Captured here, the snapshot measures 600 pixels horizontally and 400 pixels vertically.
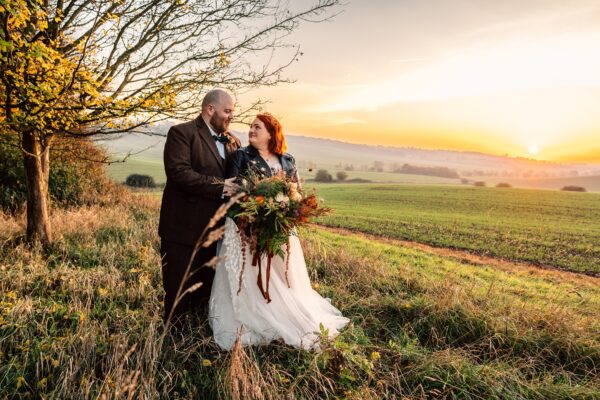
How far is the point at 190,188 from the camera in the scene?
383 cm

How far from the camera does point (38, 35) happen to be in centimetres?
609

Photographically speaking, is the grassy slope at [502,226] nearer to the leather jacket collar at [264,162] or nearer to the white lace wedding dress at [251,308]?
the leather jacket collar at [264,162]

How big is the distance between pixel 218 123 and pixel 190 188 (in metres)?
0.80

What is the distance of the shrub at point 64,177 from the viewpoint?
440 inches

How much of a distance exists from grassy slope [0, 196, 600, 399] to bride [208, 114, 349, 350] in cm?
19

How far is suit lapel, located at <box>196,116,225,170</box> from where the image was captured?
410cm

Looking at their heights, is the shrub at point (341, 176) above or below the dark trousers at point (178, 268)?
below

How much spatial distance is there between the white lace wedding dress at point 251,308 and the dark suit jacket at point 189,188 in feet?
1.15

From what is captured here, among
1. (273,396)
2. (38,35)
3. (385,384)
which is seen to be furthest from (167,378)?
(38,35)

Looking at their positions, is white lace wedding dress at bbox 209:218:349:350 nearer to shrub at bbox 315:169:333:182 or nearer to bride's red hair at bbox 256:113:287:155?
bride's red hair at bbox 256:113:287:155

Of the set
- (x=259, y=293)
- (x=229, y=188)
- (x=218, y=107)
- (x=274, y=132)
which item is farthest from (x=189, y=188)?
(x=259, y=293)

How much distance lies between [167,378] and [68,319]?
1673mm

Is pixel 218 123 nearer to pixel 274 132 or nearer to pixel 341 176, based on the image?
pixel 274 132

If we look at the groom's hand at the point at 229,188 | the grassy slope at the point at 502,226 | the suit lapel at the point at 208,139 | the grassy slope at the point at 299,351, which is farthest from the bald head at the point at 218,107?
the grassy slope at the point at 502,226
